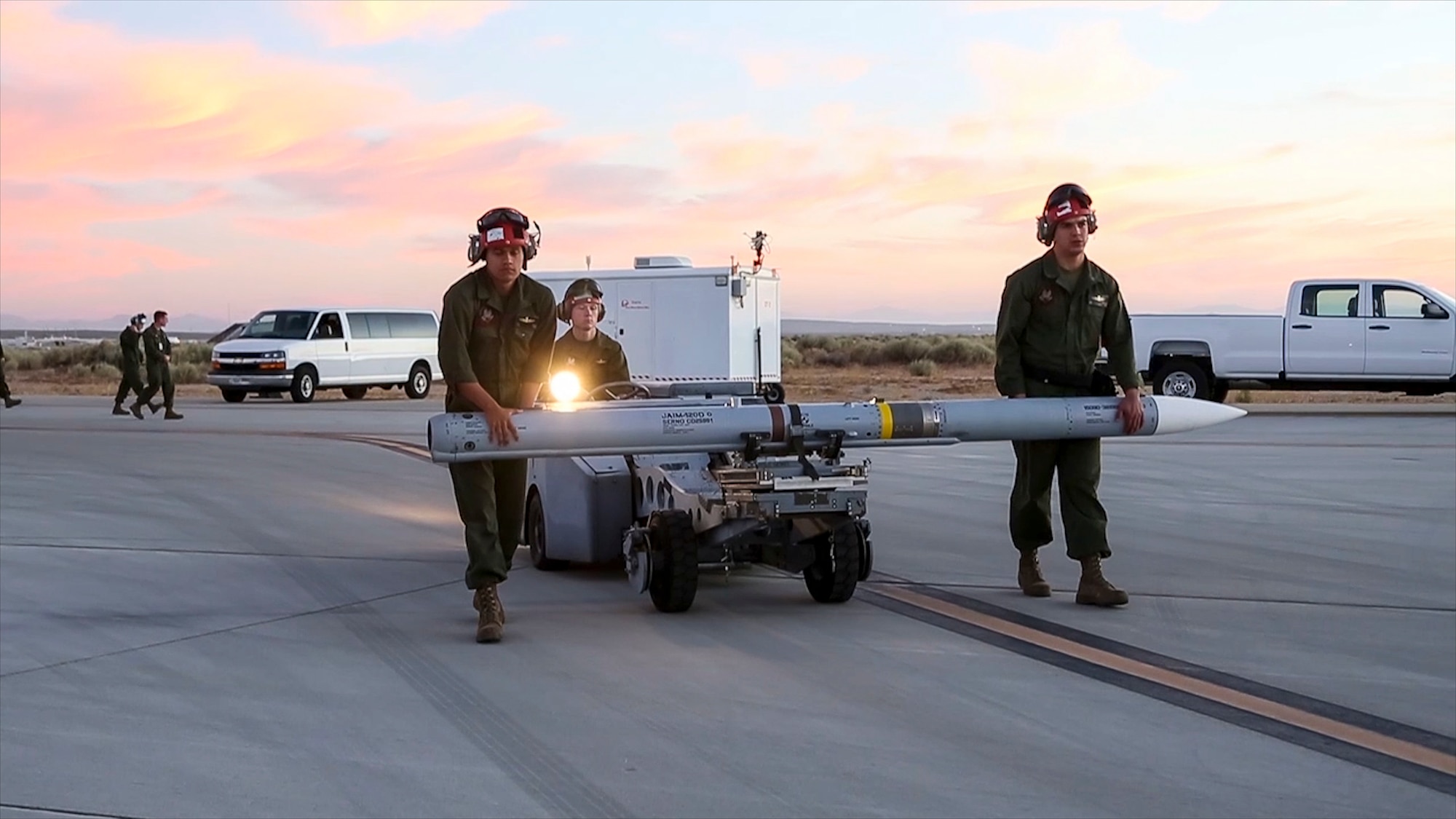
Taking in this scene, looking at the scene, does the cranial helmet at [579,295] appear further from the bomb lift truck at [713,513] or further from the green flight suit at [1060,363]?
the green flight suit at [1060,363]

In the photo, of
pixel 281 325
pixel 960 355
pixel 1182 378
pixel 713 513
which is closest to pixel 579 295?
pixel 713 513

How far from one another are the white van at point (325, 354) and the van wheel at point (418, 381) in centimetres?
2

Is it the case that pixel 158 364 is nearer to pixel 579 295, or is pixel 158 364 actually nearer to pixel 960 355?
pixel 579 295

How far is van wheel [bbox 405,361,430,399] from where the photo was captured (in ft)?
113

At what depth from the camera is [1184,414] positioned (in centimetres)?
941

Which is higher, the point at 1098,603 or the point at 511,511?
the point at 511,511

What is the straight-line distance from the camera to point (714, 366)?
2397 cm

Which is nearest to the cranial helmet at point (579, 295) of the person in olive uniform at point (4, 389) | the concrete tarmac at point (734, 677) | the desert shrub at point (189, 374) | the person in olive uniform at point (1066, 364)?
the concrete tarmac at point (734, 677)

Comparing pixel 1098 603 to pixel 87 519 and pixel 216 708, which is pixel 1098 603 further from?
pixel 87 519

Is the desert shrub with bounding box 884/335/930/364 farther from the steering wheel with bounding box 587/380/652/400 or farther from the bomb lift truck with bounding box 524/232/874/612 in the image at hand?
the bomb lift truck with bounding box 524/232/874/612

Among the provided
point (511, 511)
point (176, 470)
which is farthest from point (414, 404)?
point (511, 511)

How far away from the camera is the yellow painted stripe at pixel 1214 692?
5.62 meters

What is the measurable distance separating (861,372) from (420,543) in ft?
146

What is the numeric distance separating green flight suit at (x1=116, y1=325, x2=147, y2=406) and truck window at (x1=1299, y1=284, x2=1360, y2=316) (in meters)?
19.7
